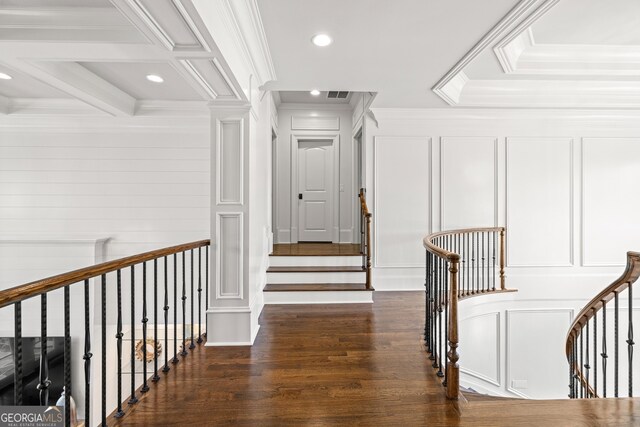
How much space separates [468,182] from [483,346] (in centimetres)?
227

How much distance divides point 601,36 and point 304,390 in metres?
4.44

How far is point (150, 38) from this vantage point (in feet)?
5.88

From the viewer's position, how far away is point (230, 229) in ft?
9.72

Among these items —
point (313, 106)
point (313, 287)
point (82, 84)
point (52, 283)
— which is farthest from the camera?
point (313, 106)

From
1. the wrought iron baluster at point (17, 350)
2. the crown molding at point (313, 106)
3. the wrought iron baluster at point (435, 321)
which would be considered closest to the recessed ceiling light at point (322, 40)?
the wrought iron baluster at point (435, 321)

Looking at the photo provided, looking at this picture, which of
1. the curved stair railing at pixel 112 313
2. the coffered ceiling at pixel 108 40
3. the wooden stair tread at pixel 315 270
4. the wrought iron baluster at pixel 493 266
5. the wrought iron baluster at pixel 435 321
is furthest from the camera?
the wrought iron baluster at pixel 493 266

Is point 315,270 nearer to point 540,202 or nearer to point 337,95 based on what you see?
point 337,95

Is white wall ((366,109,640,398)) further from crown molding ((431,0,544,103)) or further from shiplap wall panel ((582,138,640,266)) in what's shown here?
crown molding ((431,0,544,103))

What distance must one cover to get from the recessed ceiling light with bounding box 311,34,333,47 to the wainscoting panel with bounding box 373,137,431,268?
2133 millimetres

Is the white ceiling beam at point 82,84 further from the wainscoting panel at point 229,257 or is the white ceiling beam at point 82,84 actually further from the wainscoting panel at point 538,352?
the wainscoting panel at point 538,352

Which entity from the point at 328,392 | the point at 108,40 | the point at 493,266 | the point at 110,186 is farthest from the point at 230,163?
the point at 493,266

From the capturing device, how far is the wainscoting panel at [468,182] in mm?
4742

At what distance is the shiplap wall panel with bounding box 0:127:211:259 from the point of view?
424cm

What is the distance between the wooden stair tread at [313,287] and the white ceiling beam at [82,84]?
9.18 feet
